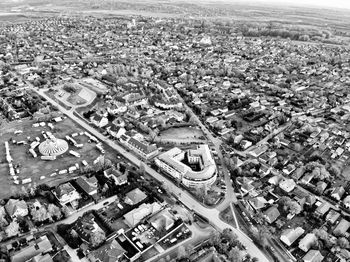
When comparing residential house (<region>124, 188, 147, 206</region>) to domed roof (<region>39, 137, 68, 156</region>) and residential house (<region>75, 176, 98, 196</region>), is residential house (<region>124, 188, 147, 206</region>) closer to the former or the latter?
residential house (<region>75, 176, 98, 196</region>)

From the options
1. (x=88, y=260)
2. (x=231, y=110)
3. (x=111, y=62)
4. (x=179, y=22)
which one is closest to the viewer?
(x=88, y=260)

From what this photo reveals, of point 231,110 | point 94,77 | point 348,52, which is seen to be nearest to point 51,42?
point 94,77

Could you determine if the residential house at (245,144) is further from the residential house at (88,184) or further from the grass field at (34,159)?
the residential house at (88,184)

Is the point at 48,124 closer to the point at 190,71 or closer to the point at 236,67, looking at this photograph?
the point at 190,71

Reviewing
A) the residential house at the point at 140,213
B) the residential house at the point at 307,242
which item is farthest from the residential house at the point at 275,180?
the residential house at the point at 140,213

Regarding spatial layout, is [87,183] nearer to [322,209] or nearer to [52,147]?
[52,147]

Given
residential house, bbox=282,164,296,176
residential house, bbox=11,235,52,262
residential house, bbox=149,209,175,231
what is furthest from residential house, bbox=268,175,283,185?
residential house, bbox=11,235,52,262
